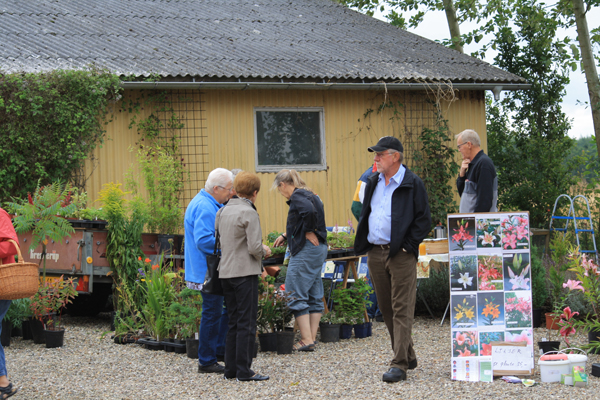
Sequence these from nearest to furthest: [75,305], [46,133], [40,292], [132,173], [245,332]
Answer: [245,332] < [40,292] < [75,305] < [46,133] < [132,173]

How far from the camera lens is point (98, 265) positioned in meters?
7.71

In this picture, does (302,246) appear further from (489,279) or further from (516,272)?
(516,272)

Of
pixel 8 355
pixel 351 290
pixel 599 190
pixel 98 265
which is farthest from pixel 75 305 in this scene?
pixel 599 190

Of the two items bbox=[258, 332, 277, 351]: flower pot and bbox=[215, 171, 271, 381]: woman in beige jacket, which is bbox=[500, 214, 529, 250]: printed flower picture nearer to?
bbox=[215, 171, 271, 381]: woman in beige jacket

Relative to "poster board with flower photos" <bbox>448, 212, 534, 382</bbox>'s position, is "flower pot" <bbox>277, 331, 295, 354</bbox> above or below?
below

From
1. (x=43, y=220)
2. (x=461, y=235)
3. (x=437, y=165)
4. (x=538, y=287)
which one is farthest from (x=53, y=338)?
(x=437, y=165)

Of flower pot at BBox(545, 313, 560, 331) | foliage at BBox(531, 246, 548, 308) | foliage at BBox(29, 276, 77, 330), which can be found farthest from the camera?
foliage at BBox(531, 246, 548, 308)

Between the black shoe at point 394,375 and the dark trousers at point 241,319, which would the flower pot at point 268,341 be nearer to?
the dark trousers at point 241,319

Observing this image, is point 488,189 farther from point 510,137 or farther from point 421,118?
point 510,137

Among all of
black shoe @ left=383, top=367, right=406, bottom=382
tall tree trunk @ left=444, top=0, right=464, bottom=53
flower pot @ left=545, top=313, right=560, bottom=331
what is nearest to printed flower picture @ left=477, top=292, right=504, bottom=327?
black shoe @ left=383, top=367, right=406, bottom=382

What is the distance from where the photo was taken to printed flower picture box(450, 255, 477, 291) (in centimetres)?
536

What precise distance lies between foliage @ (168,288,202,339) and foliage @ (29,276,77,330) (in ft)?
4.23

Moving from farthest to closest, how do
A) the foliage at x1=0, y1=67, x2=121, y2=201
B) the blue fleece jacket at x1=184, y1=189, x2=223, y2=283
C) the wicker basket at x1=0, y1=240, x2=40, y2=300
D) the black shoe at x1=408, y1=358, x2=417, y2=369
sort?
1. the foliage at x1=0, y1=67, x2=121, y2=201
2. the blue fleece jacket at x1=184, y1=189, x2=223, y2=283
3. the black shoe at x1=408, y1=358, x2=417, y2=369
4. the wicker basket at x1=0, y1=240, x2=40, y2=300

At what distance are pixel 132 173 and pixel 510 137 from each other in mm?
9399
